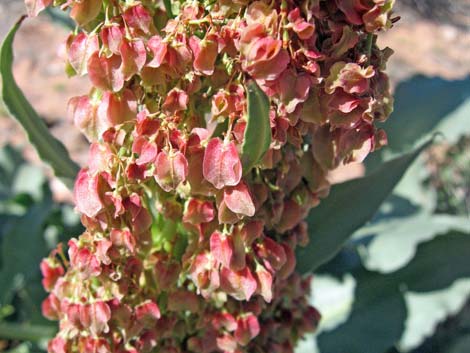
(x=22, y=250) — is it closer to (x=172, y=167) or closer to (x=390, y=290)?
(x=390, y=290)

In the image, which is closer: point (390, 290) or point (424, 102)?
point (390, 290)

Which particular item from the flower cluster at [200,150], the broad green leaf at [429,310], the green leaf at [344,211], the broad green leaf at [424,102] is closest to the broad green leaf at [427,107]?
the broad green leaf at [424,102]

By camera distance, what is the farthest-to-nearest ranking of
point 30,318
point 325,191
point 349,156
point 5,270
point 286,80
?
point 5,270 < point 30,318 < point 325,191 < point 349,156 < point 286,80

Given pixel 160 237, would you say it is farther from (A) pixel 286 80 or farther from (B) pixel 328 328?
(B) pixel 328 328

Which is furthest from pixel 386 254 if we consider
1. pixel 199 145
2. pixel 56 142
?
pixel 199 145

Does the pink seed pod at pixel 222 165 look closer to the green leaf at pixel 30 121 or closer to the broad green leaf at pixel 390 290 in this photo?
the green leaf at pixel 30 121

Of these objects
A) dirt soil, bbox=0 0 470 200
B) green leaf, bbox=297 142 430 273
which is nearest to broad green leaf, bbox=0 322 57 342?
green leaf, bbox=297 142 430 273

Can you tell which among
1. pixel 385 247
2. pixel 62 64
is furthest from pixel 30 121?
pixel 62 64
